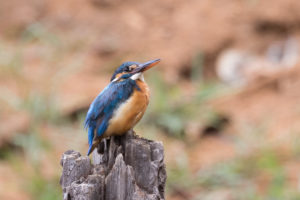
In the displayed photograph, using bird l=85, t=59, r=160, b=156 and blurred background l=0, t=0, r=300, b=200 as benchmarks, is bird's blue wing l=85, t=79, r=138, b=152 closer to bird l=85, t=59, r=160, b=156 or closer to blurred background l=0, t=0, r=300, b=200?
bird l=85, t=59, r=160, b=156

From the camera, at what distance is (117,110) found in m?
3.76

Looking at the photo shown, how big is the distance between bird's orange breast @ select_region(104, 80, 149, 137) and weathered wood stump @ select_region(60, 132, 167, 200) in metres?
0.29

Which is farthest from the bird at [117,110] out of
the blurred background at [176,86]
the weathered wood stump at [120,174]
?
the blurred background at [176,86]

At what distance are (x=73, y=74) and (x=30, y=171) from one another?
202 centimetres

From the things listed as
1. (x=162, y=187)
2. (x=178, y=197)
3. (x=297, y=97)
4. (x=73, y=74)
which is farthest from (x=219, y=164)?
(x=162, y=187)

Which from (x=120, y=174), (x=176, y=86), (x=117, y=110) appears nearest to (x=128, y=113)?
(x=117, y=110)

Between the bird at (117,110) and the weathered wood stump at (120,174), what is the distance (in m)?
0.30

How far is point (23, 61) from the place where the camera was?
8836 millimetres

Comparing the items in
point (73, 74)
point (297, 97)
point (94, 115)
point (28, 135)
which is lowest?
point (94, 115)

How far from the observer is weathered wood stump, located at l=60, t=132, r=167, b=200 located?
311 centimetres

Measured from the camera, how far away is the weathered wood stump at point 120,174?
3.11m

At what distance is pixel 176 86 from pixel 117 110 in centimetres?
443

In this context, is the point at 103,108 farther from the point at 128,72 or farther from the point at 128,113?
the point at 128,72

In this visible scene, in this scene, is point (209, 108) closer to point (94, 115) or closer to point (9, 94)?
point (9, 94)
